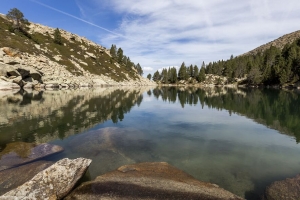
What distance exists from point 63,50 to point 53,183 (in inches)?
6702

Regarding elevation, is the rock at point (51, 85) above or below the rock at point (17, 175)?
above

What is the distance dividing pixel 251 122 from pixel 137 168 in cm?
2835

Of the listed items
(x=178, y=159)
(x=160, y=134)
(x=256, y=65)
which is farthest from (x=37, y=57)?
(x=256, y=65)

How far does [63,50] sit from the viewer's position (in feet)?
529

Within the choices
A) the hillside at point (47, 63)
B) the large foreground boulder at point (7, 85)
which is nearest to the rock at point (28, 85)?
the hillside at point (47, 63)

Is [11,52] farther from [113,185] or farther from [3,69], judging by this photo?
[113,185]

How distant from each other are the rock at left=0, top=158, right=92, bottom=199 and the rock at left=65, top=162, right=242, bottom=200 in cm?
63

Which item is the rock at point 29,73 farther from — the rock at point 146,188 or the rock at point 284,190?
the rock at point 284,190

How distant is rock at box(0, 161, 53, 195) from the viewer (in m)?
12.0

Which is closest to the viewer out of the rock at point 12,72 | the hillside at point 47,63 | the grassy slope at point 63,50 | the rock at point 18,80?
the rock at point 12,72

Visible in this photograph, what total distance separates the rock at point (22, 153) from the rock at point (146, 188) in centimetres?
791

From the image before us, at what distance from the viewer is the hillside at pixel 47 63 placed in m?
92.2

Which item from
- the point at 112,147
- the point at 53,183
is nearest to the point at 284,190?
the point at 53,183

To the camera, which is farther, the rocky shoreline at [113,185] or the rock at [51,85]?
the rock at [51,85]
